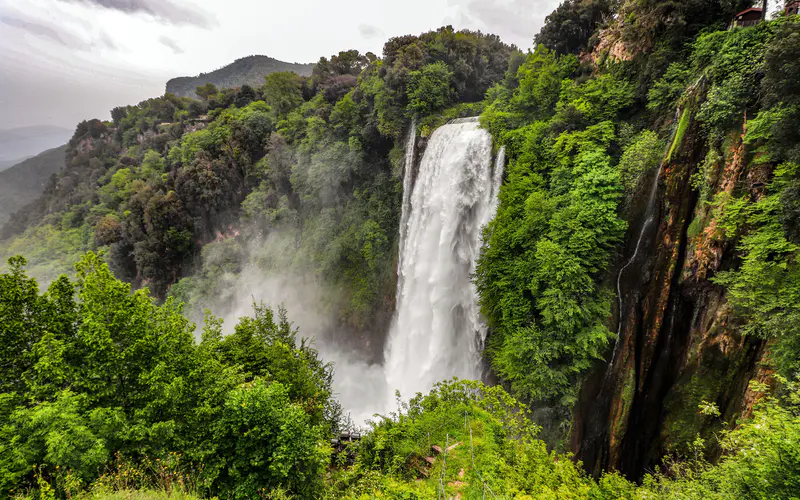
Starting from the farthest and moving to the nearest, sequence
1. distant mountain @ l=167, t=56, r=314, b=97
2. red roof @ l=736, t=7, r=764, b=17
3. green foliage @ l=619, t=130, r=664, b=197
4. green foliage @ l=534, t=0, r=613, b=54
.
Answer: distant mountain @ l=167, t=56, r=314, b=97 < green foliage @ l=534, t=0, r=613, b=54 < green foliage @ l=619, t=130, r=664, b=197 < red roof @ l=736, t=7, r=764, b=17

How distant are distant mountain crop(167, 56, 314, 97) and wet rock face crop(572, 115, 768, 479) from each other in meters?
96.8

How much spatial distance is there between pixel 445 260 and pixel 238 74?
10697 centimetres

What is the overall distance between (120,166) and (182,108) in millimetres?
17027

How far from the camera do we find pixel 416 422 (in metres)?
9.60

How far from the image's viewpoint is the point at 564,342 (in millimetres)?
11891

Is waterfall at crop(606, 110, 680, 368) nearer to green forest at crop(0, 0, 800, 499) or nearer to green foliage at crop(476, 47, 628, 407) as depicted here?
green forest at crop(0, 0, 800, 499)

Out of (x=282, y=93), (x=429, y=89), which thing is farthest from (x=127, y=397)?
(x=282, y=93)

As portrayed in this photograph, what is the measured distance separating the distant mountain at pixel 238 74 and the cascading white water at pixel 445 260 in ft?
277

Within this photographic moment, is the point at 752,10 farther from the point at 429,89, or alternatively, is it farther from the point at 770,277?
the point at 429,89

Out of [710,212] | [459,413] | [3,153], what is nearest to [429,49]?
[710,212]

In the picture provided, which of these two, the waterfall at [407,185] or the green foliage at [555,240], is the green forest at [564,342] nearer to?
the green foliage at [555,240]

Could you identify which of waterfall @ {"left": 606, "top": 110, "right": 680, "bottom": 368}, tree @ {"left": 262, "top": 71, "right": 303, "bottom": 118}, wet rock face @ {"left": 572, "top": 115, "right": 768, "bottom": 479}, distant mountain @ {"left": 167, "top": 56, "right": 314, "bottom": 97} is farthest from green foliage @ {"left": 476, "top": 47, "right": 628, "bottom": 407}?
distant mountain @ {"left": 167, "top": 56, "right": 314, "bottom": 97}

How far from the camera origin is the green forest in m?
6.99

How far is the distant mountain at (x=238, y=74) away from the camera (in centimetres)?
9162
